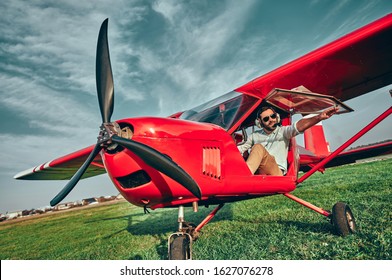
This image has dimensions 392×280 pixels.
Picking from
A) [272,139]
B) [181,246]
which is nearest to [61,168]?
[181,246]

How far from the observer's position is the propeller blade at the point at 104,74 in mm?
2633

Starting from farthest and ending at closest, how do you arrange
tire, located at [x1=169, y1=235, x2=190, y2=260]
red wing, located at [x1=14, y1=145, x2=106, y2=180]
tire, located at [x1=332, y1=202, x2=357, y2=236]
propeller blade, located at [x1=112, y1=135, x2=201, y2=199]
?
red wing, located at [x1=14, y1=145, x2=106, y2=180] < tire, located at [x1=332, y1=202, x2=357, y2=236] < tire, located at [x1=169, y1=235, x2=190, y2=260] < propeller blade, located at [x1=112, y1=135, x2=201, y2=199]

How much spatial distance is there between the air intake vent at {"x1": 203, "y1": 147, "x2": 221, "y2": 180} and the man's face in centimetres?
121

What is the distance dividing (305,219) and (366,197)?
1621 mm

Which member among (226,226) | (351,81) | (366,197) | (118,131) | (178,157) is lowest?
(226,226)

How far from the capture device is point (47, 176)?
7047 mm

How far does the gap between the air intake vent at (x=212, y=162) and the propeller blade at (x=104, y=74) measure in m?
1.06

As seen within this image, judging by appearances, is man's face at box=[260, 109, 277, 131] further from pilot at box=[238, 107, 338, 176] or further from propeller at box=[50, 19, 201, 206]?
propeller at box=[50, 19, 201, 206]

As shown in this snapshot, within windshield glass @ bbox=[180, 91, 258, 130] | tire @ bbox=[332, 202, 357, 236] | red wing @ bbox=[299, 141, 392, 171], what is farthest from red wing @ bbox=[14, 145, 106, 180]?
red wing @ bbox=[299, 141, 392, 171]

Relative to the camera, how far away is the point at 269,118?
11.5ft

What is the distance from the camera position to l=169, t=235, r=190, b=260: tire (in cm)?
244
